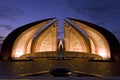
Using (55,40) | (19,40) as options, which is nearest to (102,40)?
(55,40)

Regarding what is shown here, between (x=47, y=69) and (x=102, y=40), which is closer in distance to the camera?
(x=47, y=69)

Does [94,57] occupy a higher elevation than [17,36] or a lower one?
lower

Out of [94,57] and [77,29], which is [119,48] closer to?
[94,57]

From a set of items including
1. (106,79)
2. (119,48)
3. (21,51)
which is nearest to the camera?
(106,79)

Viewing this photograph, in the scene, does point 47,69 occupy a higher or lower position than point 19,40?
lower

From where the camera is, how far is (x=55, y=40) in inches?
1061

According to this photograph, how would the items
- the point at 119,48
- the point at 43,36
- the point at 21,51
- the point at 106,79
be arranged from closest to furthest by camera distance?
the point at 106,79 → the point at 119,48 → the point at 21,51 → the point at 43,36

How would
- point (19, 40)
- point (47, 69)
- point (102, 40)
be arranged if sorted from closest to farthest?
point (47, 69) → point (19, 40) → point (102, 40)

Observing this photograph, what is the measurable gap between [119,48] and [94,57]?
327 cm

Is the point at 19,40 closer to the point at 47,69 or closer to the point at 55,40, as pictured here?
the point at 55,40

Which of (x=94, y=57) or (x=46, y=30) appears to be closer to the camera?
(x=94, y=57)

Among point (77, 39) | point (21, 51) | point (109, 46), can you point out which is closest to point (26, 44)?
point (21, 51)

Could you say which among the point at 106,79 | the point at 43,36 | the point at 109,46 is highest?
the point at 43,36

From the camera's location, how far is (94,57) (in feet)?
77.0
